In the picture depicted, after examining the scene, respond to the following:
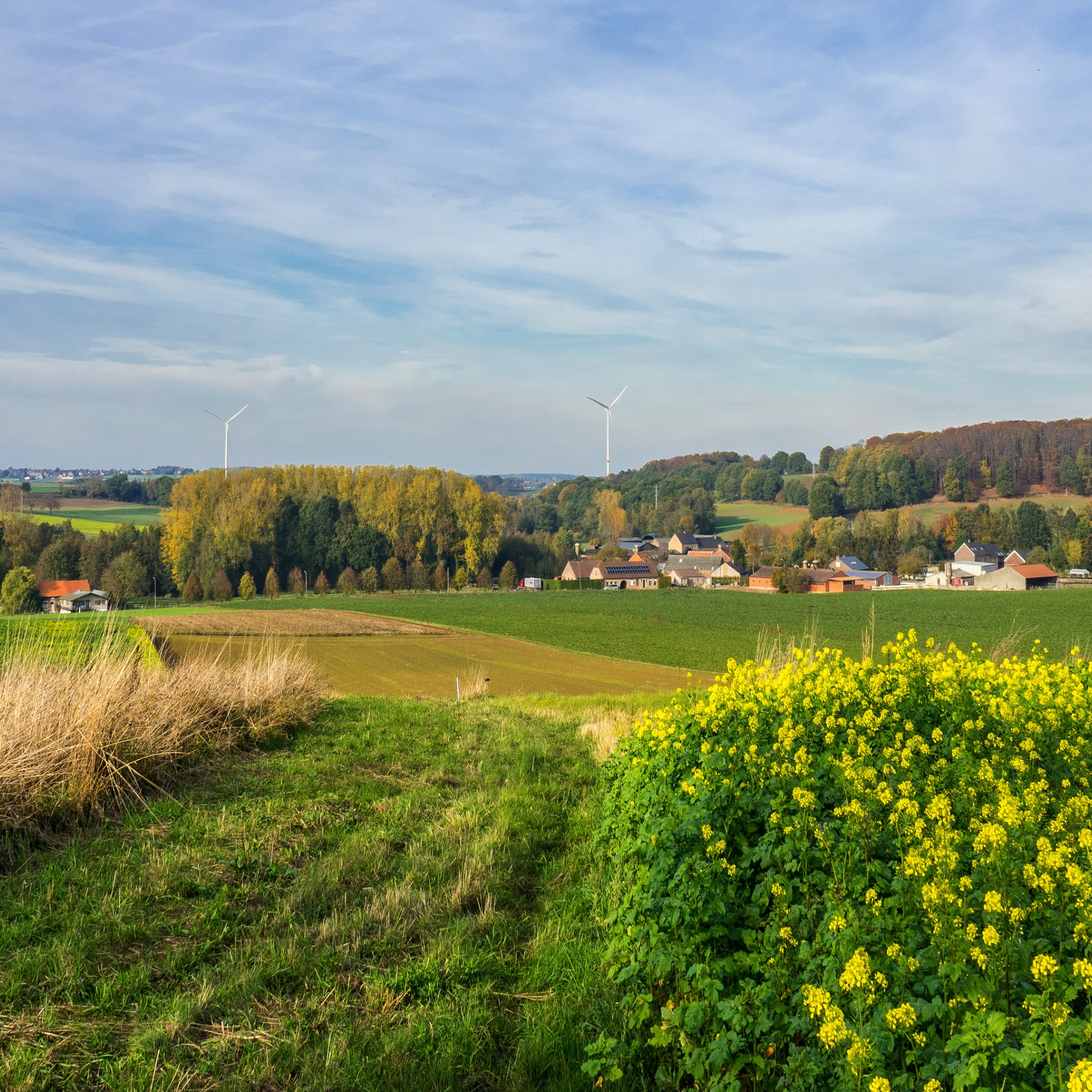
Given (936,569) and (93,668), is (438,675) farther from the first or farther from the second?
(936,569)

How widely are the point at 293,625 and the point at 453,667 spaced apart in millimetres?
20161

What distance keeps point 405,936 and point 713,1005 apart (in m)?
2.16

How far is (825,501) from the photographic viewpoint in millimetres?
141125

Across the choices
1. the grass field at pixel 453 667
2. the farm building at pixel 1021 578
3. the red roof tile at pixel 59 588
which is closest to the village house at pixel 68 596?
the red roof tile at pixel 59 588

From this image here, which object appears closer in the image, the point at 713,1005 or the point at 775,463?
the point at 713,1005

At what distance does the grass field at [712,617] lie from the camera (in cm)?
4228

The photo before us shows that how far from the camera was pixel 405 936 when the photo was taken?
5086 millimetres

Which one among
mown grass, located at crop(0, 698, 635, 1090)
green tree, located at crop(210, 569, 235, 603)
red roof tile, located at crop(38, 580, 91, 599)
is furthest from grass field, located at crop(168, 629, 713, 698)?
green tree, located at crop(210, 569, 235, 603)

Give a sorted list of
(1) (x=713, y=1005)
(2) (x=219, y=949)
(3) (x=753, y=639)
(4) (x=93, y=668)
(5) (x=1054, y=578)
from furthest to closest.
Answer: (5) (x=1054, y=578) < (3) (x=753, y=639) < (4) (x=93, y=668) < (2) (x=219, y=949) < (1) (x=713, y=1005)

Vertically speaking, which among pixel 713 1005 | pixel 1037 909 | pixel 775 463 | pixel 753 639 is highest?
pixel 775 463

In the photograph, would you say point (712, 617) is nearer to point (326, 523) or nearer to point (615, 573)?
point (615, 573)

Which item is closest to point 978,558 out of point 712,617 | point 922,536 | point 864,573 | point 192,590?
point 922,536

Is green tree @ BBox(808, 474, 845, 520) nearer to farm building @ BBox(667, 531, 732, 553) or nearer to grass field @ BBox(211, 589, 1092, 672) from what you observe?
farm building @ BBox(667, 531, 732, 553)

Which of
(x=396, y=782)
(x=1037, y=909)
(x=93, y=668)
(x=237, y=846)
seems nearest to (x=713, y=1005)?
(x=1037, y=909)
